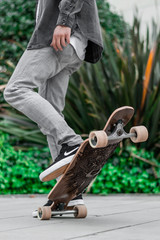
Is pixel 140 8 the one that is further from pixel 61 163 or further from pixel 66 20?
pixel 61 163

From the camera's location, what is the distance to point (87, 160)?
7.38ft

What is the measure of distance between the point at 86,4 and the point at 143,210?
1.37 m

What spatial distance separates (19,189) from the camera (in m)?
4.21

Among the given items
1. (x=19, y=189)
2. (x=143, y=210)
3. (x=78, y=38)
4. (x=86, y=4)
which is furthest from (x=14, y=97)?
(x=19, y=189)

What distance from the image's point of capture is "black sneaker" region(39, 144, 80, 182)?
7.32 ft

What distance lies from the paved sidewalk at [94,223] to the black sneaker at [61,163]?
10.3 inches

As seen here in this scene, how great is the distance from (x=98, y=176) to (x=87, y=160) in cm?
179

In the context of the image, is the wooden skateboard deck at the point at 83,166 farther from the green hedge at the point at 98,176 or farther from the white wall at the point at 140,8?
the white wall at the point at 140,8

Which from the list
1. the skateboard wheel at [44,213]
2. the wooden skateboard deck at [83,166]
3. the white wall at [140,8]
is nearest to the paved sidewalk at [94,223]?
the skateboard wheel at [44,213]

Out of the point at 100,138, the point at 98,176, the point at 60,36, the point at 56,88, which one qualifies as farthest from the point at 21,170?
the point at 100,138

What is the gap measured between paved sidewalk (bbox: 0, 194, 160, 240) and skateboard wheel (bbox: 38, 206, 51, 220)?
0.10 ft

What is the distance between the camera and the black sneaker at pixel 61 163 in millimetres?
2231

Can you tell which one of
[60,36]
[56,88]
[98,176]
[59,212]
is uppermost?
[60,36]

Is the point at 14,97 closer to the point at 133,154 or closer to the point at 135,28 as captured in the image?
the point at 133,154
